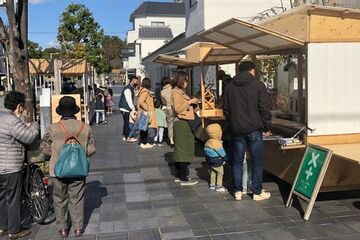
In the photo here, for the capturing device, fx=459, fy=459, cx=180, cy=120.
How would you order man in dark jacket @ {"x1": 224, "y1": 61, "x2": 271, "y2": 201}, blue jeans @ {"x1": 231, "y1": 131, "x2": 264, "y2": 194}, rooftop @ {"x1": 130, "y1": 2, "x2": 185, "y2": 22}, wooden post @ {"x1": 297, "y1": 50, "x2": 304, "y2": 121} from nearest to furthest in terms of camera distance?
man in dark jacket @ {"x1": 224, "y1": 61, "x2": 271, "y2": 201}, blue jeans @ {"x1": 231, "y1": 131, "x2": 264, "y2": 194}, wooden post @ {"x1": 297, "y1": 50, "x2": 304, "y2": 121}, rooftop @ {"x1": 130, "y1": 2, "x2": 185, "y2": 22}

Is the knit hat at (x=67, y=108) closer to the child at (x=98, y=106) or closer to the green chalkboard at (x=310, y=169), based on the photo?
the green chalkboard at (x=310, y=169)

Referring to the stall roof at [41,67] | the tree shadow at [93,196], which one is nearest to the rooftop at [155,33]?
the stall roof at [41,67]

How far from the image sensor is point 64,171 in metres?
4.87

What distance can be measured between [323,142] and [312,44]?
1.31m

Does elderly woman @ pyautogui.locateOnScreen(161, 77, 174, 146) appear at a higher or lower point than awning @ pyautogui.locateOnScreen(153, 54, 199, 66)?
lower

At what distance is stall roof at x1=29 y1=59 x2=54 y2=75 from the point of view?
19.3 meters

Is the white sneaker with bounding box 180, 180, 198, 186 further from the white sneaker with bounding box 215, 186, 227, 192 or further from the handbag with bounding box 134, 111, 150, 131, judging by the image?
the handbag with bounding box 134, 111, 150, 131

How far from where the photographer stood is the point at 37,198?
18.7 feet

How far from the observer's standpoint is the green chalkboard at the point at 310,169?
5.46 m

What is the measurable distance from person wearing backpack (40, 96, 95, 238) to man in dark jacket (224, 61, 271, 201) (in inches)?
80.5

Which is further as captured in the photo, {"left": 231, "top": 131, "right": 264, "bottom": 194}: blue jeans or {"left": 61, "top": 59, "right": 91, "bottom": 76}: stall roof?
{"left": 61, "top": 59, "right": 91, "bottom": 76}: stall roof

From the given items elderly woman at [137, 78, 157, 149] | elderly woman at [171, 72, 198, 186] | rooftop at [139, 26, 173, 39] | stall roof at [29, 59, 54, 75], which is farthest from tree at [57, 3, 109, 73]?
elderly woman at [171, 72, 198, 186]

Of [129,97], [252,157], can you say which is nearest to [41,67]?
[129,97]

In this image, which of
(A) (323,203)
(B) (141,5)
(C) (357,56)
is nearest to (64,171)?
(A) (323,203)
